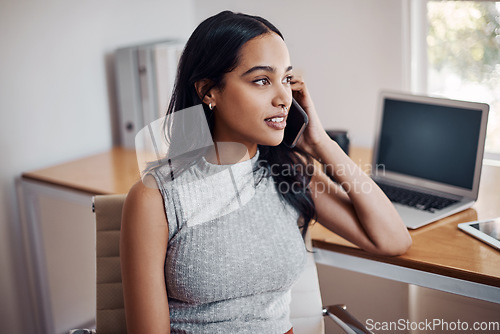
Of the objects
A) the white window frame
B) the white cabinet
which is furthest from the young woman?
the white cabinet

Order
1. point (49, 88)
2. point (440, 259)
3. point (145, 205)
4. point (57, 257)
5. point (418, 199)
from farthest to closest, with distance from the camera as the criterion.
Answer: point (57, 257) < point (49, 88) < point (418, 199) < point (440, 259) < point (145, 205)

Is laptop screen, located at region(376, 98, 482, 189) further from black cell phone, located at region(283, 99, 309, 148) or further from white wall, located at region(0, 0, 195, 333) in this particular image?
white wall, located at region(0, 0, 195, 333)

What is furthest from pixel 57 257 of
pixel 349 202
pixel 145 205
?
pixel 349 202

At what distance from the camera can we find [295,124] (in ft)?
4.10

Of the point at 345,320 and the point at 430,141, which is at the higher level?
the point at 430,141

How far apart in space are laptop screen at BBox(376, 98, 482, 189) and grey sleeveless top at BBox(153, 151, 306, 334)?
588mm

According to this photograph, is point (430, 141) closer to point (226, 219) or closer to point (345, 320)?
point (345, 320)

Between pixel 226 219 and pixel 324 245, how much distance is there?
31 centimetres

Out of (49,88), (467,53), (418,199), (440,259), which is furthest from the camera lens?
(49,88)

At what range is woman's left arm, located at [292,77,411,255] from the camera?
1229 millimetres

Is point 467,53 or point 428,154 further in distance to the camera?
point 467,53

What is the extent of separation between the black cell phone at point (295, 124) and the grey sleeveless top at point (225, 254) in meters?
0.13

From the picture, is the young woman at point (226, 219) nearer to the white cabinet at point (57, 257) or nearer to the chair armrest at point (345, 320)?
the chair armrest at point (345, 320)

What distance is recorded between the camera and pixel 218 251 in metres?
1.11
